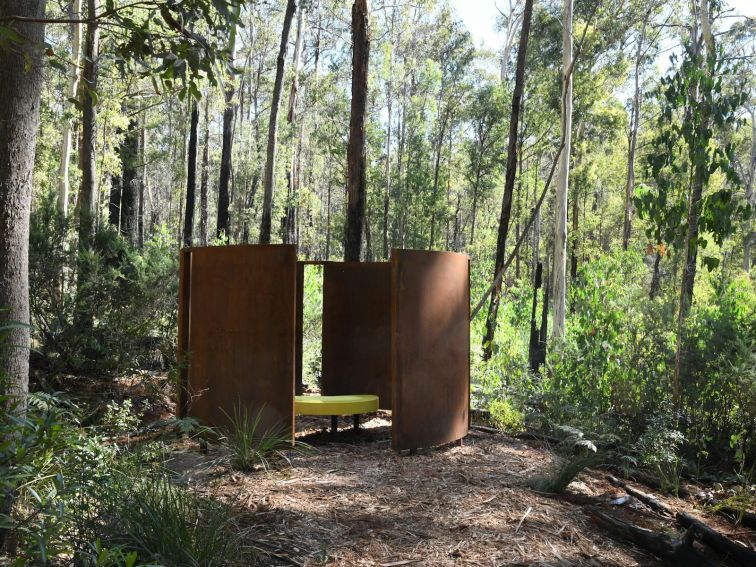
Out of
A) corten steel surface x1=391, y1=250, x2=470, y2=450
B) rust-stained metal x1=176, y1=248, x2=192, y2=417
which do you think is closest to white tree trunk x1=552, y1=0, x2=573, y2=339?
corten steel surface x1=391, y1=250, x2=470, y2=450

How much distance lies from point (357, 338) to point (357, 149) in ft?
9.50

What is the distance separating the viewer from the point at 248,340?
5.14 metres

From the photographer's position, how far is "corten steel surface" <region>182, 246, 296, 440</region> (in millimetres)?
5117

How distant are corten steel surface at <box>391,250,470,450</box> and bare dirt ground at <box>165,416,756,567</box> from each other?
26 cm

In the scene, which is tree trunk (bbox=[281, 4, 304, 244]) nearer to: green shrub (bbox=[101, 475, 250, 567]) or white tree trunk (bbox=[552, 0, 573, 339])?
white tree trunk (bbox=[552, 0, 573, 339])

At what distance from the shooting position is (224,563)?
270cm

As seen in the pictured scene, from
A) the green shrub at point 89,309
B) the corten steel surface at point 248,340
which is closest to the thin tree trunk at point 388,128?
the green shrub at point 89,309

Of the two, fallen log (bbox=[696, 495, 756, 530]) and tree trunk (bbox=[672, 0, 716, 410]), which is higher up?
tree trunk (bbox=[672, 0, 716, 410])

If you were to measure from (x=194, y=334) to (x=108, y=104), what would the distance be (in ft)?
40.8

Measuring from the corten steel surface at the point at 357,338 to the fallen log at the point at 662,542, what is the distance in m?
3.44

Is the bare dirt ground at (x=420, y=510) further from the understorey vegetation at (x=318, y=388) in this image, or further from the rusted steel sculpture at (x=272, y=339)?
the rusted steel sculpture at (x=272, y=339)

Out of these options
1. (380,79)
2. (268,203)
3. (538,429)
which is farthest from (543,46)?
(538,429)

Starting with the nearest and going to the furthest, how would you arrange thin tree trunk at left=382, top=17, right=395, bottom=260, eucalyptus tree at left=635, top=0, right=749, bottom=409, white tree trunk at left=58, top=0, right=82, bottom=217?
eucalyptus tree at left=635, top=0, right=749, bottom=409 < white tree trunk at left=58, top=0, right=82, bottom=217 < thin tree trunk at left=382, top=17, right=395, bottom=260

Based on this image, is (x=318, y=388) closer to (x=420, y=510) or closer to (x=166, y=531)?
(x=420, y=510)
